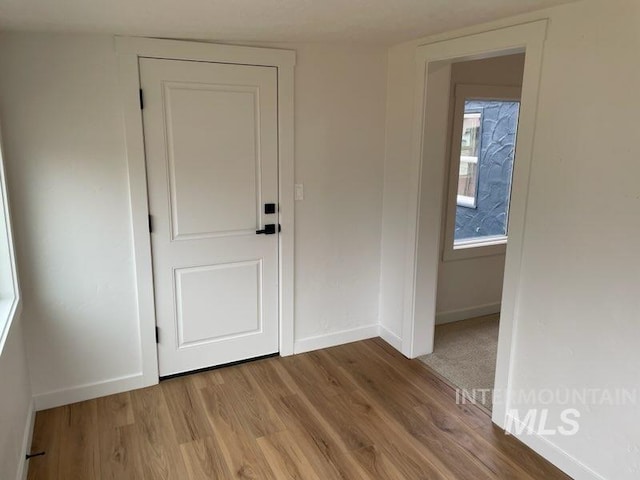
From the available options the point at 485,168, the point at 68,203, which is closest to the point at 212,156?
the point at 68,203

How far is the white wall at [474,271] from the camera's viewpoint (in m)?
3.58

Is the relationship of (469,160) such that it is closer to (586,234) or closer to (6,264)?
(586,234)

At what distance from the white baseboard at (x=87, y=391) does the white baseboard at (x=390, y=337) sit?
1.78m

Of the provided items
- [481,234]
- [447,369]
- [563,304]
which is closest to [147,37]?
[563,304]

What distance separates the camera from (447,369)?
3.24m

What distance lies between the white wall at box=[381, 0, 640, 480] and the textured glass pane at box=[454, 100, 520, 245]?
5.11 feet

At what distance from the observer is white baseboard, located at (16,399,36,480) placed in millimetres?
2119

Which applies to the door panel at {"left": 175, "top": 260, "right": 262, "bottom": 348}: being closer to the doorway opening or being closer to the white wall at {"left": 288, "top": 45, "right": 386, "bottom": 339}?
the white wall at {"left": 288, "top": 45, "right": 386, "bottom": 339}

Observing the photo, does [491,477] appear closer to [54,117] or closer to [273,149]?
[273,149]

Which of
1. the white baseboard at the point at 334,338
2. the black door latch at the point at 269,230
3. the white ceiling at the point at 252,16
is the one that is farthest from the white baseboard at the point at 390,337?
the white ceiling at the point at 252,16

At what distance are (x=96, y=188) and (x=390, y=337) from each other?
7.52 feet

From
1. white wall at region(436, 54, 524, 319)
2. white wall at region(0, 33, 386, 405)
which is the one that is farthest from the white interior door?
white wall at region(436, 54, 524, 319)

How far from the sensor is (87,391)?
9.30ft

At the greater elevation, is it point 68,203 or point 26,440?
point 68,203
